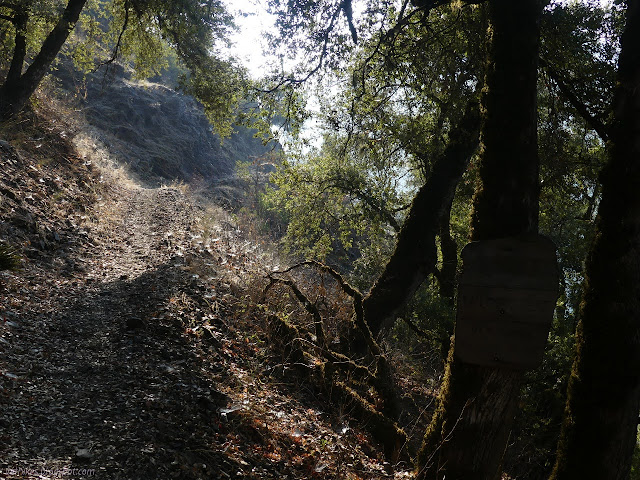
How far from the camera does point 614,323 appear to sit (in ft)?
11.4

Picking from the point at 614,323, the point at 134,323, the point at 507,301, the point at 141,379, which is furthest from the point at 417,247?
the point at 141,379

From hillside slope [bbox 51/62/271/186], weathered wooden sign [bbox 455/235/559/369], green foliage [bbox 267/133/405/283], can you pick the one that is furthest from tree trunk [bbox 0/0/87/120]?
hillside slope [bbox 51/62/271/186]

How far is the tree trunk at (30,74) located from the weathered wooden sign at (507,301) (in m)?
12.2

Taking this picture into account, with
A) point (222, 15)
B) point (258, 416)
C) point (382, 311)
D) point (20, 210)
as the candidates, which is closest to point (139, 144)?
point (222, 15)

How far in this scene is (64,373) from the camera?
14.3ft

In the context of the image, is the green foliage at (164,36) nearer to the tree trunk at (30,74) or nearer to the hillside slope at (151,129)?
the tree trunk at (30,74)

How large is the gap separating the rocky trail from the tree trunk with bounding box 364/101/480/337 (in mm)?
2325

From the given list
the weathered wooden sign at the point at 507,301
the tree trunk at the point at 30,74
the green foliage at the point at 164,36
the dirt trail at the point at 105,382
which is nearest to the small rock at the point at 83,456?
the dirt trail at the point at 105,382

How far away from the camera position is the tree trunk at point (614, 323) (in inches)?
131

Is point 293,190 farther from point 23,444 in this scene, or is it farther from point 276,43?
point 23,444

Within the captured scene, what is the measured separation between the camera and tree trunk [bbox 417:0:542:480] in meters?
3.10

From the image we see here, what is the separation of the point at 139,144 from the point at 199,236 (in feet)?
80.4

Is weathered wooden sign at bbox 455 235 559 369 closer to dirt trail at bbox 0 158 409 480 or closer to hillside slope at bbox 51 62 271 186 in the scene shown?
dirt trail at bbox 0 158 409 480

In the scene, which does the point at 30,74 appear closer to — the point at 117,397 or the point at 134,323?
the point at 134,323
